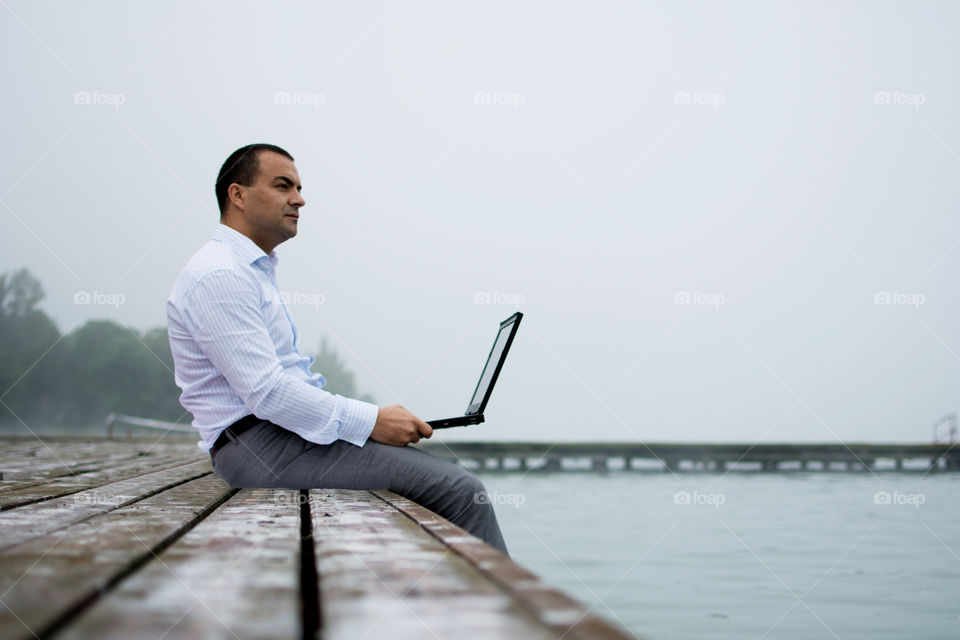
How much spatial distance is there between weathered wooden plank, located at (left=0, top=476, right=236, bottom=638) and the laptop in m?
0.62

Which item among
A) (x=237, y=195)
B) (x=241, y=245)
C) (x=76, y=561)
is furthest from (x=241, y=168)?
(x=76, y=561)

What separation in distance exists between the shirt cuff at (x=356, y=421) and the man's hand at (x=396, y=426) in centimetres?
2

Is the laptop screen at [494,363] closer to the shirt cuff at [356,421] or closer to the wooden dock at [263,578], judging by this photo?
the shirt cuff at [356,421]

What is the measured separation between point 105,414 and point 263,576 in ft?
219

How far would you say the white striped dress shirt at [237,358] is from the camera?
1.89 meters

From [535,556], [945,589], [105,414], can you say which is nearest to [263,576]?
[945,589]

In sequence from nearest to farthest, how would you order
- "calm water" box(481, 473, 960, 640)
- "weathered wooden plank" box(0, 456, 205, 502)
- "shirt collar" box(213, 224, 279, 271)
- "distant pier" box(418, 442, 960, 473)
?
"weathered wooden plank" box(0, 456, 205, 502)
"shirt collar" box(213, 224, 279, 271)
"calm water" box(481, 473, 960, 640)
"distant pier" box(418, 442, 960, 473)

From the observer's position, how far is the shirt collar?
6.97 feet

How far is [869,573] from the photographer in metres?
7.24

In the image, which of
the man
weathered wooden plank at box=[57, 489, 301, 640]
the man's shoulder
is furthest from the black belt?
weathered wooden plank at box=[57, 489, 301, 640]

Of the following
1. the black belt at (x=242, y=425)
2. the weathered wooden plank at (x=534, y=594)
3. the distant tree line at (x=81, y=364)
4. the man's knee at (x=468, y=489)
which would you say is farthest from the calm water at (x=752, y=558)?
the distant tree line at (x=81, y=364)

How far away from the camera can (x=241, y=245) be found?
7.02 feet

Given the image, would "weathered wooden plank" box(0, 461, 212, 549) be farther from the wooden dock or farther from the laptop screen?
the laptop screen

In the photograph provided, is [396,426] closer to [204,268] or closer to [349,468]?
[349,468]
